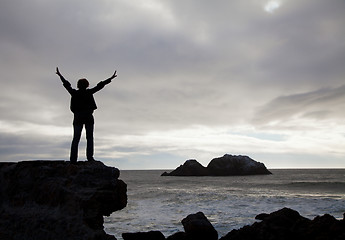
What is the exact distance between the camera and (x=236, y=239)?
939cm

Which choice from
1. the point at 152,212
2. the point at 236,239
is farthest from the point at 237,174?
the point at 236,239

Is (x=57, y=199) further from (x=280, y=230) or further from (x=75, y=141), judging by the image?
(x=280, y=230)

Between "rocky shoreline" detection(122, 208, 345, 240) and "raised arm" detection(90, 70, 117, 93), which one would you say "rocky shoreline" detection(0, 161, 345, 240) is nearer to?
"raised arm" detection(90, 70, 117, 93)

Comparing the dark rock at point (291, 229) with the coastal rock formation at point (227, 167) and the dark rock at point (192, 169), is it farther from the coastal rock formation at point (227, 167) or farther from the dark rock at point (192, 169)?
the dark rock at point (192, 169)

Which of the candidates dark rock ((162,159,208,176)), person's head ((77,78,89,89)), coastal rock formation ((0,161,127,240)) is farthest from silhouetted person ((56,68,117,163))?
dark rock ((162,159,208,176))

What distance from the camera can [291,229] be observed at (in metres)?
8.54

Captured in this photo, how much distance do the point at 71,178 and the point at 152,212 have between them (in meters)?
16.0

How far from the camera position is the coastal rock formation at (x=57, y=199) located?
557 centimetres

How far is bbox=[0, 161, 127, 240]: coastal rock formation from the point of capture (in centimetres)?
557

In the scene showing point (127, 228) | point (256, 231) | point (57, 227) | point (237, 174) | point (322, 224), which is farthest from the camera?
point (237, 174)

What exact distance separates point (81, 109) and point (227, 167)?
4403 inches

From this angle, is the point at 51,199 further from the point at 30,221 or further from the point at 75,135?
the point at 75,135

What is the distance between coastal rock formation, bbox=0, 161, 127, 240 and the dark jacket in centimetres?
128

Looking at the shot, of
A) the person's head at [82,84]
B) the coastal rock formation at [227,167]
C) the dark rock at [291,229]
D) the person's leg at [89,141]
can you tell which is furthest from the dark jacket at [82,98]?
the coastal rock formation at [227,167]
